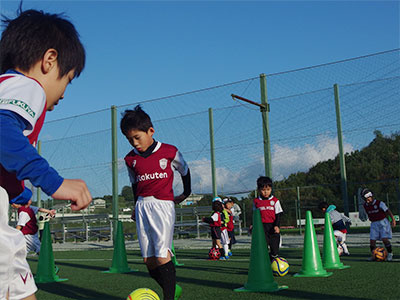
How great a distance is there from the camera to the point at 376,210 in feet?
33.5

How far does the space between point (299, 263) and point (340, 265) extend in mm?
1142

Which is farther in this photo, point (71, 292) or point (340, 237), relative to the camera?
point (340, 237)

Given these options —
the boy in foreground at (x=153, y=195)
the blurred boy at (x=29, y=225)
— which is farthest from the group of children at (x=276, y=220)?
the blurred boy at (x=29, y=225)

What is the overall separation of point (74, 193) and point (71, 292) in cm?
476

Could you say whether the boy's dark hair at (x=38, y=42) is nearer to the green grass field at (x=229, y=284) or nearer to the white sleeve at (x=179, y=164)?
the white sleeve at (x=179, y=164)

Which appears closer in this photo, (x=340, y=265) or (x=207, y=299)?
(x=207, y=299)

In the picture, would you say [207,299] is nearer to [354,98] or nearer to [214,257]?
[214,257]

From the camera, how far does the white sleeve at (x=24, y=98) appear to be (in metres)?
1.76

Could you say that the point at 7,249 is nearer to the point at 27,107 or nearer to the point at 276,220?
the point at 27,107

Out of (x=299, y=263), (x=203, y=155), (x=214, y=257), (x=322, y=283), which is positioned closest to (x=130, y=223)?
(x=203, y=155)

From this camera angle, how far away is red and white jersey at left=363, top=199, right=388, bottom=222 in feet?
33.2

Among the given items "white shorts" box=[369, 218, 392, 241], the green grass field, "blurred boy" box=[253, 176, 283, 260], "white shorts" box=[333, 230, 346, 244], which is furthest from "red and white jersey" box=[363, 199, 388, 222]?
"blurred boy" box=[253, 176, 283, 260]

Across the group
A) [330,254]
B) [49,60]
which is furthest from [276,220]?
[49,60]

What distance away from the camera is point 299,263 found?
8.55 metres
